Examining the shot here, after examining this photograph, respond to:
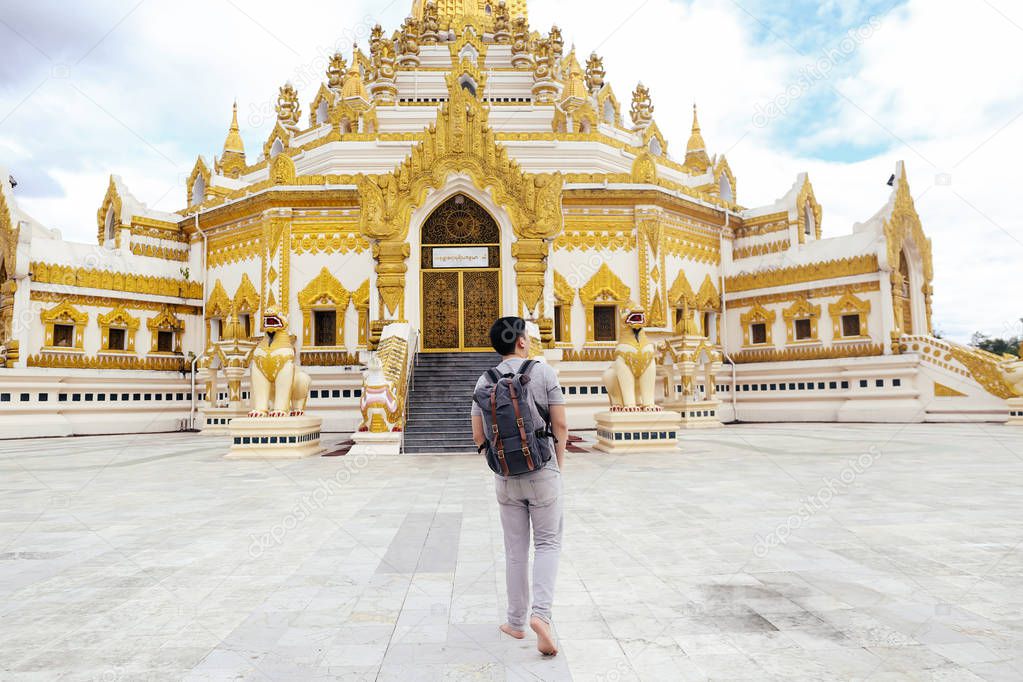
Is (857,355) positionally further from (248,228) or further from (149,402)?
(149,402)

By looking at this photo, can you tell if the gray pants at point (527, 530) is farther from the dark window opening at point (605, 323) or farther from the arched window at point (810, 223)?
the arched window at point (810, 223)

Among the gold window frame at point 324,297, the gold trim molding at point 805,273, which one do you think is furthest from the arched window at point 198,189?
the gold trim molding at point 805,273

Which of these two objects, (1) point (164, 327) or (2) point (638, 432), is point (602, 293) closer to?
(2) point (638, 432)

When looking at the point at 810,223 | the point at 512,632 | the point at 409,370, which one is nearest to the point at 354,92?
the point at 409,370

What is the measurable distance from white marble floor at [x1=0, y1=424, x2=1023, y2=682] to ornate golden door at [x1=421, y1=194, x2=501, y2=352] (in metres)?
8.33

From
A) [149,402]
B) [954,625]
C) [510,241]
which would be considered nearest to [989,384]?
[510,241]

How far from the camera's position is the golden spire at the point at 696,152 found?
27969mm

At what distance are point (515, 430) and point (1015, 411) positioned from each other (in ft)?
62.9

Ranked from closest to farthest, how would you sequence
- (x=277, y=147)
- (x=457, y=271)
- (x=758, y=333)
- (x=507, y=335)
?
(x=507, y=335) < (x=457, y=271) < (x=758, y=333) < (x=277, y=147)

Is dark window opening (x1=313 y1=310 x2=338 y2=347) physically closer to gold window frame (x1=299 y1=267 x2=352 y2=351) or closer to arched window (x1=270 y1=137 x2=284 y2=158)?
gold window frame (x1=299 y1=267 x2=352 y2=351)

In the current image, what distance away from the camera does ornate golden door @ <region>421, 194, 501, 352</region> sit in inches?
656

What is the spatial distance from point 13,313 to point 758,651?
72.8 feet

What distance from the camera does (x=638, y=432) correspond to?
41.0ft

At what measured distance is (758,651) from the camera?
305cm
